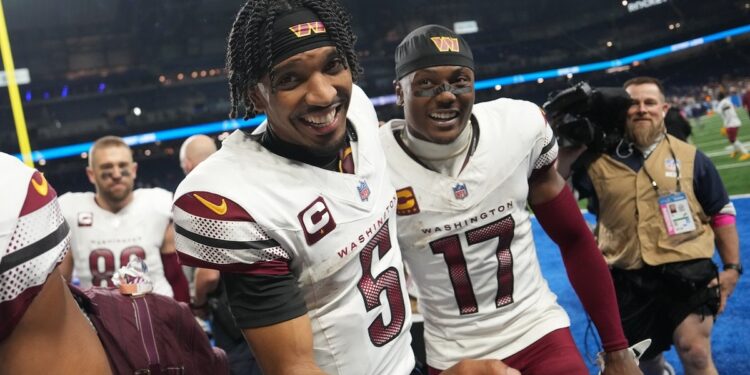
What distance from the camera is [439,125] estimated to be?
5.56ft

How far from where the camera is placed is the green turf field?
7.70 metres

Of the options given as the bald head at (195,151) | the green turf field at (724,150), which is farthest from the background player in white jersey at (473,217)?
the green turf field at (724,150)

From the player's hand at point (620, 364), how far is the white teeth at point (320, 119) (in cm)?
112

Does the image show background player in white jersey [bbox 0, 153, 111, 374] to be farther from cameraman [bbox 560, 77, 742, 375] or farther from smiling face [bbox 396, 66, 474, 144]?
cameraman [bbox 560, 77, 742, 375]

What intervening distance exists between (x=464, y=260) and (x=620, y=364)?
551 millimetres

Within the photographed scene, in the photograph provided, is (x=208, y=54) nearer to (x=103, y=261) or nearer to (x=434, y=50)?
(x=103, y=261)

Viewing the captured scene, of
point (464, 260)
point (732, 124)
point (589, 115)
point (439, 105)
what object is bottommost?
point (732, 124)

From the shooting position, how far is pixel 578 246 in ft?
6.03

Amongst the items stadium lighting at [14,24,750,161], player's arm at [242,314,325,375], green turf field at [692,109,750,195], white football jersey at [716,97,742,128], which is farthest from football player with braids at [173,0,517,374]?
stadium lighting at [14,24,750,161]

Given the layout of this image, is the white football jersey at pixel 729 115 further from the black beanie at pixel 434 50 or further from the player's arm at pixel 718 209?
the black beanie at pixel 434 50

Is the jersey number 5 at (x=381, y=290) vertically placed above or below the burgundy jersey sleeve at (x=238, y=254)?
below

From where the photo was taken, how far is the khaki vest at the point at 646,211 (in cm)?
251

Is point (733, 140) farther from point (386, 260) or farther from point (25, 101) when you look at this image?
point (25, 101)

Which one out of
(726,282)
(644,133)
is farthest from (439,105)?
Answer: (726,282)
